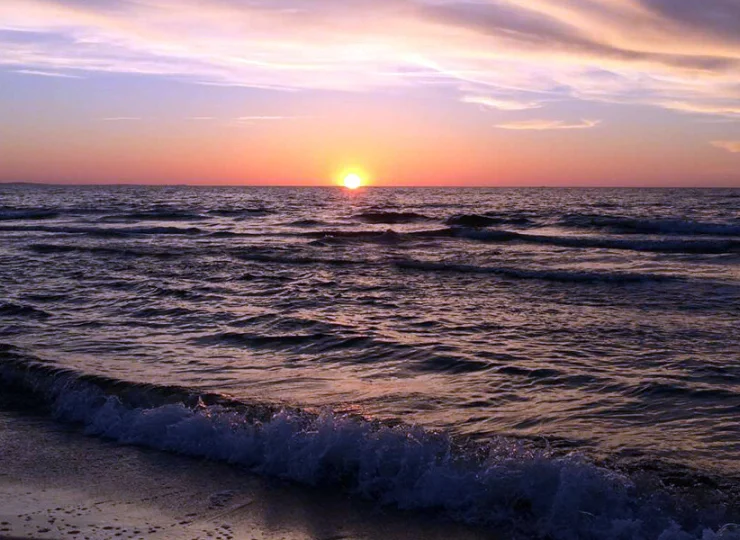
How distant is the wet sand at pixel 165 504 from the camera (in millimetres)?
5156

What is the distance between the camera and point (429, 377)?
898 cm

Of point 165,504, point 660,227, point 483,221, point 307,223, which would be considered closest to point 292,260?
point 165,504

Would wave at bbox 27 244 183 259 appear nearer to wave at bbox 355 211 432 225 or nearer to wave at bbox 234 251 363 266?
wave at bbox 234 251 363 266

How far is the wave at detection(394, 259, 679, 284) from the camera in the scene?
59.4 ft

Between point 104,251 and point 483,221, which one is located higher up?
point 483,221

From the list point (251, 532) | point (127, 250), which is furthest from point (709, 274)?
point (127, 250)

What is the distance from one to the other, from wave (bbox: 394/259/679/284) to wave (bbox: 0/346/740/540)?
12.3m

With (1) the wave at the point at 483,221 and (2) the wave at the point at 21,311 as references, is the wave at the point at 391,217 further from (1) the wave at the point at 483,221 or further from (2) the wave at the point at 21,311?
(2) the wave at the point at 21,311

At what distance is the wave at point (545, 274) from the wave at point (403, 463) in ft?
40.4

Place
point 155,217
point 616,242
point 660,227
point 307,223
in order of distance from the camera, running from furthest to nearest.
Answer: point 155,217
point 307,223
point 660,227
point 616,242

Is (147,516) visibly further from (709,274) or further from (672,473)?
(709,274)

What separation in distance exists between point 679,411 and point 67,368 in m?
7.43

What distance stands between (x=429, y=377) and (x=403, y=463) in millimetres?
2913

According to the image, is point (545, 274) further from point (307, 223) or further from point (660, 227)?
point (307, 223)
